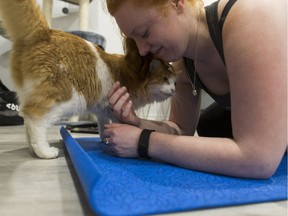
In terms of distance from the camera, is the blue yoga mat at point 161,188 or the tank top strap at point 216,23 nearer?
the blue yoga mat at point 161,188

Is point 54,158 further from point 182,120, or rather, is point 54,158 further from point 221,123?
point 221,123

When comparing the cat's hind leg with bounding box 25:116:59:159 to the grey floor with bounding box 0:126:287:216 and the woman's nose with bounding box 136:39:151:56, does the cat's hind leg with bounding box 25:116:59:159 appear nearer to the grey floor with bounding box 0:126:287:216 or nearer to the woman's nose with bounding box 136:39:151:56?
the grey floor with bounding box 0:126:287:216

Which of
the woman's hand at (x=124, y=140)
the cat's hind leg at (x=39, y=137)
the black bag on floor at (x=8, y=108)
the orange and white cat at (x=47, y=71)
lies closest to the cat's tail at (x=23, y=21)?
the orange and white cat at (x=47, y=71)

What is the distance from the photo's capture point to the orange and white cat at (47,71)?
0.93m

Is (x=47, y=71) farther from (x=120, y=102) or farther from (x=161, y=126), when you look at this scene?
(x=161, y=126)

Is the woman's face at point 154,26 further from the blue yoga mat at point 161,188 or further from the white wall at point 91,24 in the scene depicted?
the white wall at point 91,24

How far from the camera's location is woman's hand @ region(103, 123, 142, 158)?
33.9 inches

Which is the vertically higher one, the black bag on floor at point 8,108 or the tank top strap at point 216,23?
the tank top strap at point 216,23

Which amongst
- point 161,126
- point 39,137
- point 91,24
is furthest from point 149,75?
point 91,24

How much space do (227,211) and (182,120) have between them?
0.69 meters

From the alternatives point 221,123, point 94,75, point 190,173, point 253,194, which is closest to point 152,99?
point 94,75

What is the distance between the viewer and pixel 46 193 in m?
0.68

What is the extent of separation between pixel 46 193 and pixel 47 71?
1.37 feet

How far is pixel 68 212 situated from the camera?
0.57m
